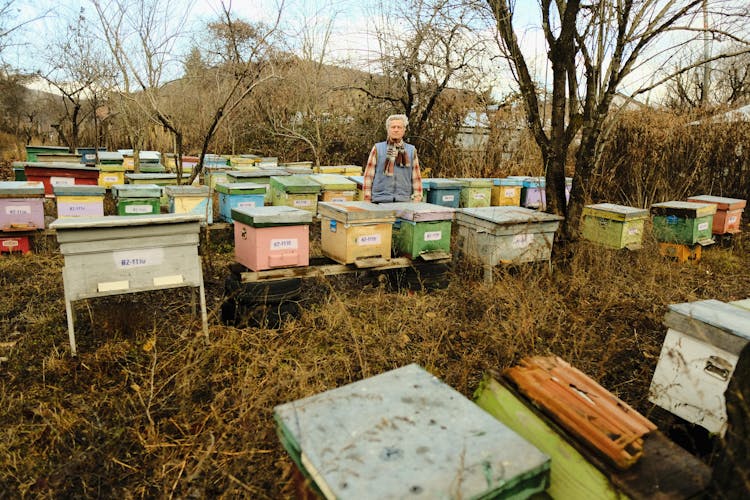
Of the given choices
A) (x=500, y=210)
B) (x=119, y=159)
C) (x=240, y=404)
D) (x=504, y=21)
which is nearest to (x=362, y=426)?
(x=240, y=404)

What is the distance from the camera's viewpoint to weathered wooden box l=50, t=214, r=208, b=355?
316 centimetres

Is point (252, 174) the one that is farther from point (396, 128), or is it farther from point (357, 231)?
point (357, 231)

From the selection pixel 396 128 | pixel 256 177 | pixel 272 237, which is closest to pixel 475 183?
pixel 396 128

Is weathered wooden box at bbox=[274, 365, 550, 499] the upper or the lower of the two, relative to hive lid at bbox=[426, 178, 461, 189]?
lower

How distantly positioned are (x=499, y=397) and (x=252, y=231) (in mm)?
2540

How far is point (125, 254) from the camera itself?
332 centimetres

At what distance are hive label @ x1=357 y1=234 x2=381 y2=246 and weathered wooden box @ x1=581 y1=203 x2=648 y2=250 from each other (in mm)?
3013

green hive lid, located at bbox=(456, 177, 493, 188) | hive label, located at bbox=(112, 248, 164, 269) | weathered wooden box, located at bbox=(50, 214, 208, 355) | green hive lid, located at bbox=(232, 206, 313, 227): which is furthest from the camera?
green hive lid, located at bbox=(456, 177, 493, 188)

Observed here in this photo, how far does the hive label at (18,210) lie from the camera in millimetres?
5745

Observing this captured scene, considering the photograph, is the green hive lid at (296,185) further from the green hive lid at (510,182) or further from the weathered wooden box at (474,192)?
the green hive lid at (510,182)

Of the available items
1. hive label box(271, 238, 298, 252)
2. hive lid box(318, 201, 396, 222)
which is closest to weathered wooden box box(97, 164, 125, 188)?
hive lid box(318, 201, 396, 222)

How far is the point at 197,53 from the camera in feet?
36.1

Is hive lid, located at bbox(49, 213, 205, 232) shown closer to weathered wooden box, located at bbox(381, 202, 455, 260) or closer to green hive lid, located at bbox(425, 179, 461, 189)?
weathered wooden box, located at bbox(381, 202, 455, 260)

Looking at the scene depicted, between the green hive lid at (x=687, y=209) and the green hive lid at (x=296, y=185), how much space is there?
443 cm
